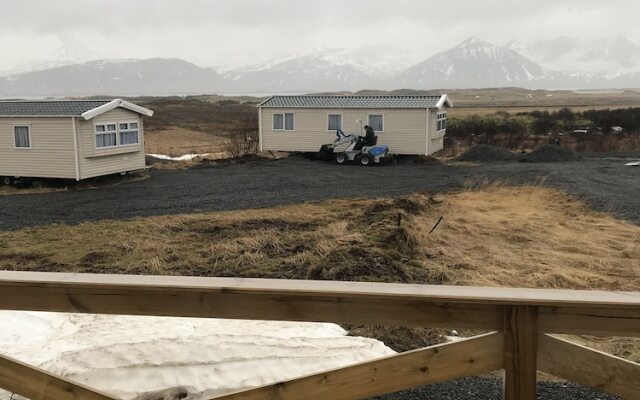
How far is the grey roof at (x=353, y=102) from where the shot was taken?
74.4ft

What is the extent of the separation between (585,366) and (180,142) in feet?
121

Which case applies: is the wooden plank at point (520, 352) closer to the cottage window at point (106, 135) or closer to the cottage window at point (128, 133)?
the cottage window at point (106, 135)

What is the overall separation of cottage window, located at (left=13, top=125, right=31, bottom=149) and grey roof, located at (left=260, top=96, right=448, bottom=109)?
9.40 m

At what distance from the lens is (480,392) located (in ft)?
11.0

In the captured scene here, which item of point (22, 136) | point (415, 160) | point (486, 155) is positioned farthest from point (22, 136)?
point (486, 155)

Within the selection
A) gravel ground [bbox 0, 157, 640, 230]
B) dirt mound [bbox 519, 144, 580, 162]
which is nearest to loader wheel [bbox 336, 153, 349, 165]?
gravel ground [bbox 0, 157, 640, 230]

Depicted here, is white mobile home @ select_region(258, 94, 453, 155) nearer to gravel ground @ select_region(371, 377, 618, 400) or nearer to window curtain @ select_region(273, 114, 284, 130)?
window curtain @ select_region(273, 114, 284, 130)

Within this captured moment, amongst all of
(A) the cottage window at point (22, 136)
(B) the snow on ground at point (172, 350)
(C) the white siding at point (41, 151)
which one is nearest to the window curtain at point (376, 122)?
(C) the white siding at point (41, 151)

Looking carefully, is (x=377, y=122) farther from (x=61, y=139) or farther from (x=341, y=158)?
(x=61, y=139)

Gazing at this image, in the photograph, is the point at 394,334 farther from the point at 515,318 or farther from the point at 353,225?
the point at 353,225

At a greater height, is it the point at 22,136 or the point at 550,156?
the point at 22,136

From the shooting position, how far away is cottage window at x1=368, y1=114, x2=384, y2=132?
2286 centimetres

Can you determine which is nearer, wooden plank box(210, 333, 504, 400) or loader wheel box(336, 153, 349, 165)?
wooden plank box(210, 333, 504, 400)

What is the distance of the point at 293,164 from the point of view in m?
21.7
